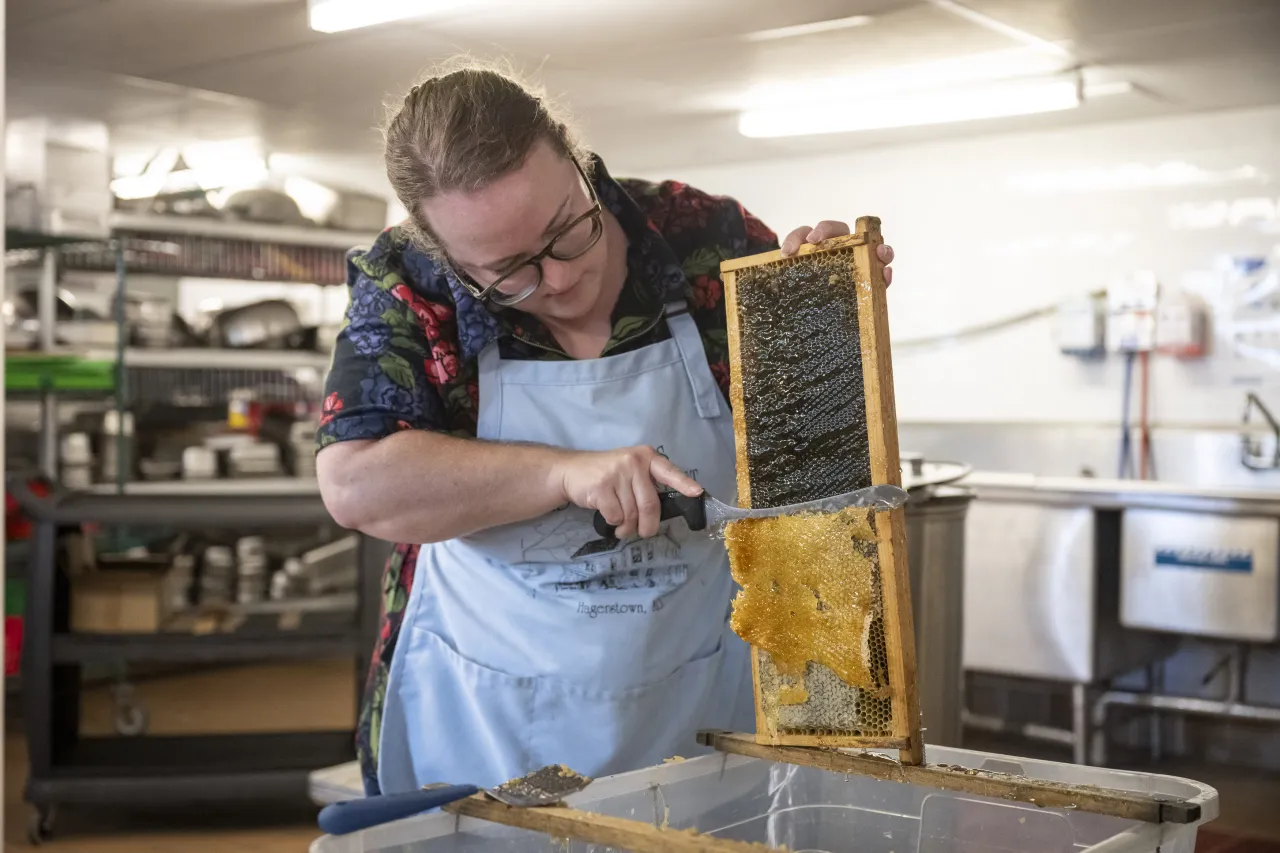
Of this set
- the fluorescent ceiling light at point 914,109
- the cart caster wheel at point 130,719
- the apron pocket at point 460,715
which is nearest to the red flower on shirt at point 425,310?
the apron pocket at point 460,715

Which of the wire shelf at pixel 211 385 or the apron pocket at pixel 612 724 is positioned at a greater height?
the wire shelf at pixel 211 385

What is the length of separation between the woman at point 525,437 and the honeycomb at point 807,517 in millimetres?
92

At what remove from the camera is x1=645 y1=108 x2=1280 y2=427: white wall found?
512cm

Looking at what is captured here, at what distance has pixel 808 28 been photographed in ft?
13.5

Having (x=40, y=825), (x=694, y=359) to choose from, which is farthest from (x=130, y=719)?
(x=694, y=359)

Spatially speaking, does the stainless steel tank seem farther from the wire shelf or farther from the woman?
the wire shelf

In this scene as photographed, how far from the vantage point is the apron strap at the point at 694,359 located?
163cm

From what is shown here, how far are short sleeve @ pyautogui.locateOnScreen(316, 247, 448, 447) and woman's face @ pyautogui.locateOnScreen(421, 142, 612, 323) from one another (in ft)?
0.35

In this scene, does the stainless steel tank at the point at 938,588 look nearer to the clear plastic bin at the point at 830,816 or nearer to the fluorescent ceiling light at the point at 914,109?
the clear plastic bin at the point at 830,816

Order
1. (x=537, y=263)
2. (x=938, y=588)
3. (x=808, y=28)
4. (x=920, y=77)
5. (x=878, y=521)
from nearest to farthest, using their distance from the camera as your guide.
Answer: (x=878, y=521) → (x=537, y=263) → (x=938, y=588) → (x=808, y=28) → (x=920, y=77)

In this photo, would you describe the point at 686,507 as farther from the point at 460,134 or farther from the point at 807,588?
the point at 460,134

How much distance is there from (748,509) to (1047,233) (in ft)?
15.2

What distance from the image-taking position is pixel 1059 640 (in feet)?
14.0

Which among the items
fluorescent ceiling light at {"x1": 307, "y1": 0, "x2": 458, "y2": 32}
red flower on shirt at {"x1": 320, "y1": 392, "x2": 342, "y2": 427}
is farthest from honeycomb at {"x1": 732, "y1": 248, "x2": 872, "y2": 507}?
fluorescent ceiling light at {"x1": 307, "y1": 0, "x2": 458, "y2": 32}
